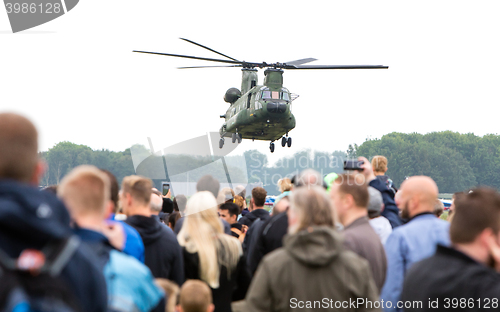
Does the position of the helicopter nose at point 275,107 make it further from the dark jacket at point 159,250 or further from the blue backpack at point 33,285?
the blue backpack at point 33,285

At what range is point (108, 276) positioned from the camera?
2.99 meters

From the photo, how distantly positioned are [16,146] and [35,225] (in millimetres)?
397

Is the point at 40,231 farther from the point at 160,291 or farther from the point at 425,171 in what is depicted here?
the point at 425,171

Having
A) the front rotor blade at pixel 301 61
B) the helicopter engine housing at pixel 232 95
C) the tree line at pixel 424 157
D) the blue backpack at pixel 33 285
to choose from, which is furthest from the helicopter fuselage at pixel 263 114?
the tree line at pixel 424 157

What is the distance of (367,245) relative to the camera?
440 cm

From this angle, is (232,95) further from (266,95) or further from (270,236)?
(270,236)

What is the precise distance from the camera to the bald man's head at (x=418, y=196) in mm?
5008

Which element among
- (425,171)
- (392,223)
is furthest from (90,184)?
(425,171)

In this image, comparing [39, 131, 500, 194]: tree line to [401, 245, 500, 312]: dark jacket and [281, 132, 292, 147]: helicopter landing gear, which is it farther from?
[401, 245, 500, 312]: dark jacket

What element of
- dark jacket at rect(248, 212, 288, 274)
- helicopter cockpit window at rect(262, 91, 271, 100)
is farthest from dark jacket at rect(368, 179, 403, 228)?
helicopter cockpit window at rect(262, 91, 271, 100)

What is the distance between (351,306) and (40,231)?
221 cm

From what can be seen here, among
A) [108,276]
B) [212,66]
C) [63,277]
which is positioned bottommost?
[108,276]

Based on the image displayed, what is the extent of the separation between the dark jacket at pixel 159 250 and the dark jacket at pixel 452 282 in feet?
7.80

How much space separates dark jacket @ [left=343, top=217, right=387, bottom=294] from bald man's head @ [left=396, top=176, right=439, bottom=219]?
2.55 feet
